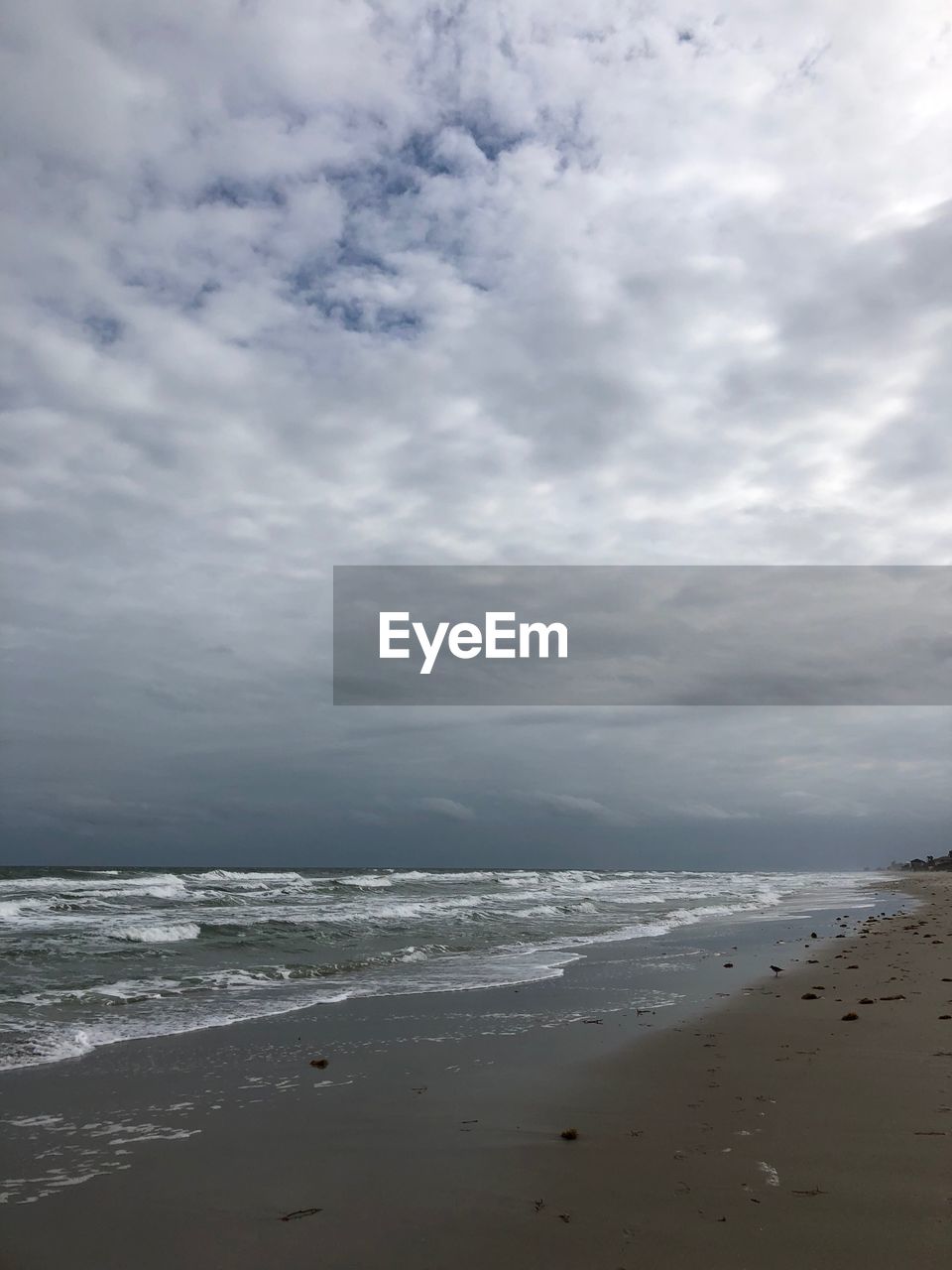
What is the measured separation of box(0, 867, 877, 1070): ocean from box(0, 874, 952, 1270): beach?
1.37m

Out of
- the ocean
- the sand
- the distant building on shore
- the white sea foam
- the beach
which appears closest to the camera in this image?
the sand

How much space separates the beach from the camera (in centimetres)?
408

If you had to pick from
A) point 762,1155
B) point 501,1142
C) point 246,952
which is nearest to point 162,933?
point 246,952

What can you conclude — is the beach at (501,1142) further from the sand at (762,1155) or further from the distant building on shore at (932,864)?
the distant building on shore at (932,864)

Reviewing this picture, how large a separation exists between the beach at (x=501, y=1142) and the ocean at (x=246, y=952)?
1367 mm

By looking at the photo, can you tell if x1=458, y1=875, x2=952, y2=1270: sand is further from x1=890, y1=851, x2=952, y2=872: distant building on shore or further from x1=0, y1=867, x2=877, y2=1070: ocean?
x1=890, y1=851, x2=952, y2=872: distant building on shore

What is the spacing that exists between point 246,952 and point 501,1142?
38.7 ft

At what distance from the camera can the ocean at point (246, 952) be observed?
10086mm

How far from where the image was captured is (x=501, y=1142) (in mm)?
5543

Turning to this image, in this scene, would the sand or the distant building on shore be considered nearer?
the sand

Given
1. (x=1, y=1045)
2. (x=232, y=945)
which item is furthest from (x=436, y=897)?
(x=1, y=1045)

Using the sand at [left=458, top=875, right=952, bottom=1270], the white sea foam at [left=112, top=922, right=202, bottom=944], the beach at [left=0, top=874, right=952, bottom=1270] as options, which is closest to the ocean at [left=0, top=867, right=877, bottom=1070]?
the white sea foam at [left=112, top=922, right=202, bottom=944]

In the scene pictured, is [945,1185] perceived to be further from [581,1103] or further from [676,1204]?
[581,1103]

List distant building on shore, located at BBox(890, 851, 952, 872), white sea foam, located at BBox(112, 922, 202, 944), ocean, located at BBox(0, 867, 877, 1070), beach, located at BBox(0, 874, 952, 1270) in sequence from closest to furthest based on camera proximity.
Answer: beach, located at BBox(0, 874, 952, 1270)
ocean, located at BBox(0, 867, 877, 1070)
white sea foam, located at BBox(112, 922, 202, 944)
distant building on shore, located at BBox(890, 851, 952, 872)
